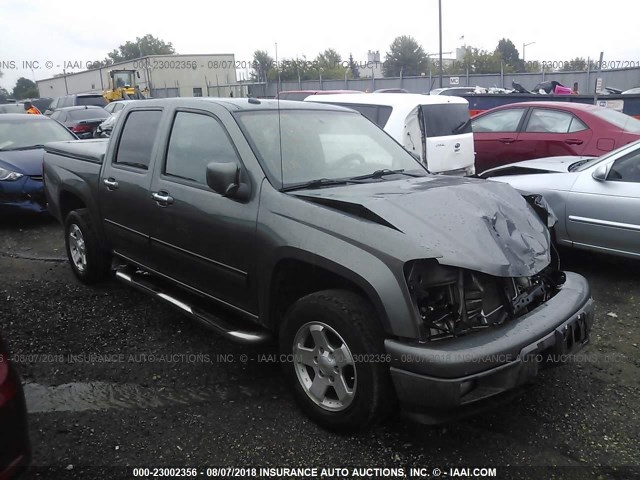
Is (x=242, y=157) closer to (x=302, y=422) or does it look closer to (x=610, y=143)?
(x=302, y=422)

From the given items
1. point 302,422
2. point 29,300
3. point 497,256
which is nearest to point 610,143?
point 497,256

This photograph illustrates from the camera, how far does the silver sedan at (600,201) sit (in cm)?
473

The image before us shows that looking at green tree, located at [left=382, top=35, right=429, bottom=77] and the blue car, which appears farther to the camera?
green tree, located at [left=382, top=35, right=429, bottom=77]

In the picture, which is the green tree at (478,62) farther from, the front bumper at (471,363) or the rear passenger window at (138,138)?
the front bumper at (471,363)

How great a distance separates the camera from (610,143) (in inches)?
301

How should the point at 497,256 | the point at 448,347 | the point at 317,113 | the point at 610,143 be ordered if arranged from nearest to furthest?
1. the point at 448,347
2. the point at 497,256
3. the point at 317,113
4. the point at 610,143

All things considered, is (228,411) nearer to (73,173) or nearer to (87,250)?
(87,250)

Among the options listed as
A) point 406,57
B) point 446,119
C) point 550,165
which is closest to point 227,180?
point 550,165

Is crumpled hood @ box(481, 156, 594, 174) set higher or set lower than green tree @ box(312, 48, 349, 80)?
lower

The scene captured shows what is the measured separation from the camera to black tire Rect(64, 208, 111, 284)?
492 centimetres

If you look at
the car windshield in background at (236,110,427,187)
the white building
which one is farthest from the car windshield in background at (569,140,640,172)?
the white building

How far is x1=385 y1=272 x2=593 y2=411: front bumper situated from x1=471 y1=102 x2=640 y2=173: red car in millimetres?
6031

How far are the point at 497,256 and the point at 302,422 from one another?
1.41 meters

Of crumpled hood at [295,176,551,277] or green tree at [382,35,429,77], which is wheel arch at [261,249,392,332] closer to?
crumpled hood at [295,176,551,277]
